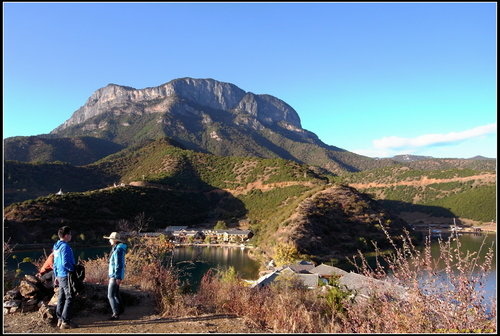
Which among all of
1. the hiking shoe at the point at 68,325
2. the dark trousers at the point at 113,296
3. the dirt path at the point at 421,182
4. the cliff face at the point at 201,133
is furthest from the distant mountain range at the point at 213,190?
the hiking shoe at the point at 68,325

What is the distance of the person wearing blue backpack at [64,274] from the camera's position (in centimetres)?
557

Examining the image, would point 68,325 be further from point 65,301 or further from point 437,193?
point 437,193

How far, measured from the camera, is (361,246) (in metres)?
38.6

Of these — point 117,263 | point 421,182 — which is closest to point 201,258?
point 117,263

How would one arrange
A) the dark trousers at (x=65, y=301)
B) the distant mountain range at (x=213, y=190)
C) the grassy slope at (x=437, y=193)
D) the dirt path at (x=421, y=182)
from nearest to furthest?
the dark trousers at (x=65, y=301) < the distant mountain range at (x=213, y=190) < the grassy slope at (x=437, y=193) < the dirt path at (x=421, y=182)

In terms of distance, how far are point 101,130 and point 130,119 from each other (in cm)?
1376

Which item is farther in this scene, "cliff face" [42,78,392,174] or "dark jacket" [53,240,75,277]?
"cliff face" [42,78,392,174]

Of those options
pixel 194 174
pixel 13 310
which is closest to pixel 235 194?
pixel 194 174

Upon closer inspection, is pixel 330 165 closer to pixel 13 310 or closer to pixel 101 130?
pixel 101 130

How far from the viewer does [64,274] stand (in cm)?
558

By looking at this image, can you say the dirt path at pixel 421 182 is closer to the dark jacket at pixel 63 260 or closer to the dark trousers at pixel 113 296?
the dark trousers at pixel 113 296

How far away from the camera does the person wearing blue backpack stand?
5.57 meters

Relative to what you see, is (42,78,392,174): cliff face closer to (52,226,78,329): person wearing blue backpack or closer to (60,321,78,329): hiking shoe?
(52,226,78,329): person wearing blue backpack

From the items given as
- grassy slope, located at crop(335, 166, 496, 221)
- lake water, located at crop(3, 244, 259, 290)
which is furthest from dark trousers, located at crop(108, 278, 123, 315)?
grassy slope, located at crop(335, 166, 496, 221)
